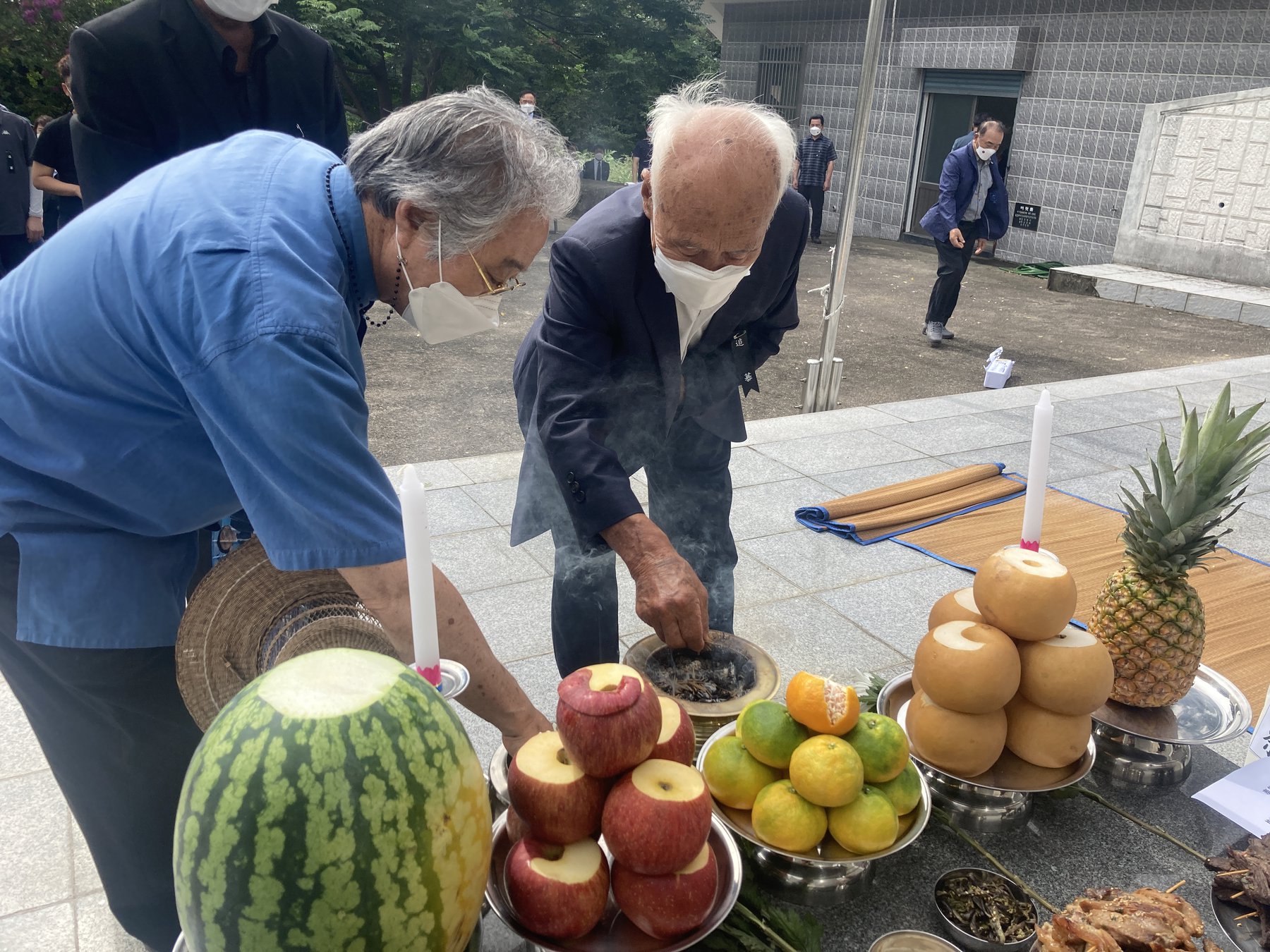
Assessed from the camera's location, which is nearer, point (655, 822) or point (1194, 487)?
point (655, 822)

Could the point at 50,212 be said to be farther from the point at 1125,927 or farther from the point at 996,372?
the point at 1125,927

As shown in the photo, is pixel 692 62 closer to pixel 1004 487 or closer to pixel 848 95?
pixel 848 95

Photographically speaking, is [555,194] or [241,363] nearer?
[241,363]

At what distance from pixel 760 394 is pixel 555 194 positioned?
19.9 ft

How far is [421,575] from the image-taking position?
1.15 meters

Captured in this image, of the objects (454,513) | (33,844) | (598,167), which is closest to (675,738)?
(33,844)

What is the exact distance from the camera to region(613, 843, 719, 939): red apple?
3.81 ft

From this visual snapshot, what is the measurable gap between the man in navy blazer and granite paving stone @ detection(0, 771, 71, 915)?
27.0 ft

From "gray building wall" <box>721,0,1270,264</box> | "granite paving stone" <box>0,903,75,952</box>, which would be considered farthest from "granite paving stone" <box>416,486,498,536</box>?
"gray building wall" <box>721,0,1270,264</box>

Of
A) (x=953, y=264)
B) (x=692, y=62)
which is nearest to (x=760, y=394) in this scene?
(x=953, y=264)

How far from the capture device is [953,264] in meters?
8.90

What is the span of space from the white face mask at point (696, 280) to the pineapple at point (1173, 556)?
100 cm

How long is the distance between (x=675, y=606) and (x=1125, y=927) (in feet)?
2.86

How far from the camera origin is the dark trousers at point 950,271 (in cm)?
884
